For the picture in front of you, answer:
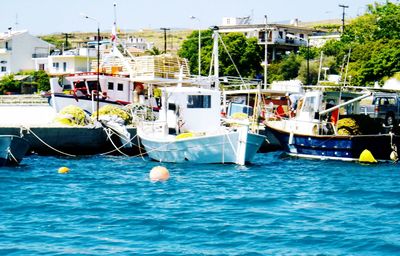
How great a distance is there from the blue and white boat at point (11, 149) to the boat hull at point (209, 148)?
5414mm

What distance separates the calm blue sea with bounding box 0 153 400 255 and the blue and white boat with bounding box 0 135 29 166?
14.2 inches

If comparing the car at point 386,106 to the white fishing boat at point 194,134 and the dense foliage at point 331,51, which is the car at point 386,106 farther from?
the dense foliage at point 331,51

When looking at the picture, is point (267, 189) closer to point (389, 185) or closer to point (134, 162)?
point (389, 185)

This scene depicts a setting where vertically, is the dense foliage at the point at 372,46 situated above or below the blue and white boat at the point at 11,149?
above

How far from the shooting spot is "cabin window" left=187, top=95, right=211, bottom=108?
32125 mm

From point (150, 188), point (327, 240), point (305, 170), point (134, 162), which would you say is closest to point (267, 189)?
point (150, 188)

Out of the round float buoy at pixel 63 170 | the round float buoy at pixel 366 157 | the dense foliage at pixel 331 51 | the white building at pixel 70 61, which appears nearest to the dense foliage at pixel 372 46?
the dense foliage at pixel 331 51

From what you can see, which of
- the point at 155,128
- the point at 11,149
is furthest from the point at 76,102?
the point at 11,149

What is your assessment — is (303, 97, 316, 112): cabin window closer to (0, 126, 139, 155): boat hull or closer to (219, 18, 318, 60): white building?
(0, 126, 139, 155): boat hull

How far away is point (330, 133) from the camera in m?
33.0

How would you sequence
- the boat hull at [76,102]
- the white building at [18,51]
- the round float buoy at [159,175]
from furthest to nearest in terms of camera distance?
the white building at [18,51], the boat hull at [76,102], the round float buoy at [159,175]

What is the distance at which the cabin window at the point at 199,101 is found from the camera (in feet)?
105

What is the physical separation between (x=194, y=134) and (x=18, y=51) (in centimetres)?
6957

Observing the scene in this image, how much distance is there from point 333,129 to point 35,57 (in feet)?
232
